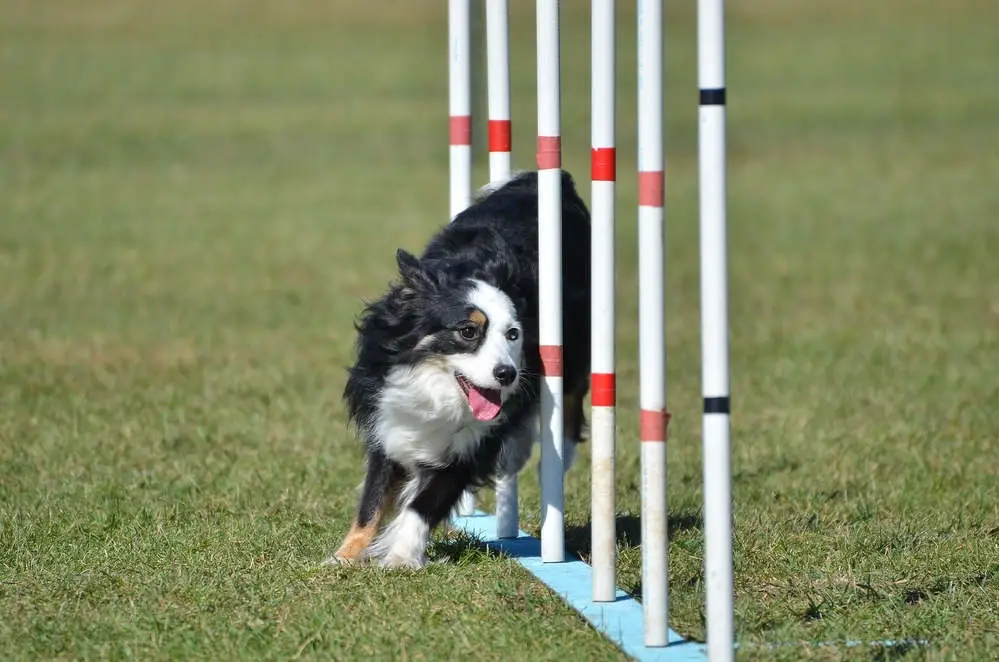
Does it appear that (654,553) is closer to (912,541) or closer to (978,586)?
(978,586)

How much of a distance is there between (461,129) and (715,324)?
8.34 ft

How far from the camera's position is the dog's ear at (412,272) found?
226 inches

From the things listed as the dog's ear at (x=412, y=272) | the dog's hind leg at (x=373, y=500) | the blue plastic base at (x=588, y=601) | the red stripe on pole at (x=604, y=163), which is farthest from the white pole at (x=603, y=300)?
the dog's hind leg at (x=373, y=500)

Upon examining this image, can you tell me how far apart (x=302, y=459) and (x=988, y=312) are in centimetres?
638

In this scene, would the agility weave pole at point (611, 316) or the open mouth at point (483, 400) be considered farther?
the open mouth at point (483, 400)

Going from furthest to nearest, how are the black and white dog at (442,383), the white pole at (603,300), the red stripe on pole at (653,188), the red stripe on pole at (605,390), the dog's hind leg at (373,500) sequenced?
1. the dog's hind leg at (373,500)
2. the black and white dog at (442,383)
3. the red stripe on pole at (605,390)
4. the white pole at (603,300)
5. the red stripe on pole at (653,188)

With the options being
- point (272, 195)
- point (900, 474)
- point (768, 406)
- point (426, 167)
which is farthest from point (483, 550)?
point (426, 167)

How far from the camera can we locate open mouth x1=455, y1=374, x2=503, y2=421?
18.6 ft

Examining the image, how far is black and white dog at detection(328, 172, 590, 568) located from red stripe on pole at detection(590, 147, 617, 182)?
75 cm

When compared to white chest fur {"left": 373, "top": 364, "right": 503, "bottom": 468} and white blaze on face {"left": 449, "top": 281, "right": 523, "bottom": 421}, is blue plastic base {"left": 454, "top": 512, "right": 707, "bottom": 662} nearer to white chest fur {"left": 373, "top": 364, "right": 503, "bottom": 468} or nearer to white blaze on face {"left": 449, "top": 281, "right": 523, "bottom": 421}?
white chest fur {"left": 373, "top": 364, "right": 503, "bottom": 468}

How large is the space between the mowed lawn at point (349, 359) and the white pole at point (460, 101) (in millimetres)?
1215

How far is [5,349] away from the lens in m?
10.4

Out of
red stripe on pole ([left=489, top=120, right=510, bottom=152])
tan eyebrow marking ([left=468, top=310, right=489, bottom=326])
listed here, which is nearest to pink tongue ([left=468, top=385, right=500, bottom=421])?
tan eyebrow marking ([left=468, top=310, right=489, bottom=326])

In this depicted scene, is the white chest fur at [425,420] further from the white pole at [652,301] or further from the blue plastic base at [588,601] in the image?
the white pole at [652,301]
